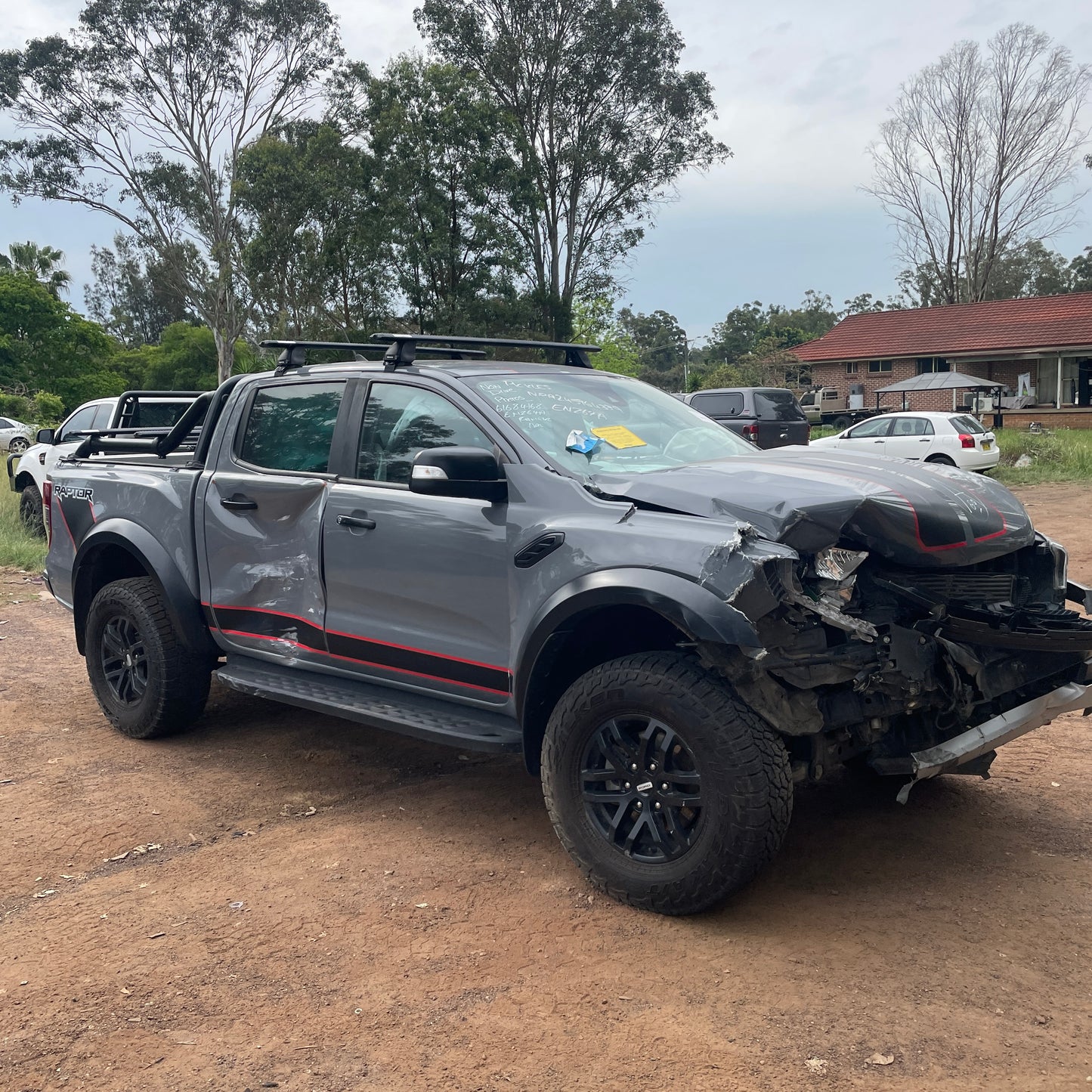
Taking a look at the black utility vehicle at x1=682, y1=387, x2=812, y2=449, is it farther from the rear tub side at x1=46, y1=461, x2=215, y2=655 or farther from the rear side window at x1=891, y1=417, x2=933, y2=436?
the rear tub side at x1=46, y1=461, x2=215, y2=655

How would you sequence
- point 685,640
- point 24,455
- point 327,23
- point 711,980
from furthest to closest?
point 327,23 < point 24,455 < point 685,640 < point 711,980

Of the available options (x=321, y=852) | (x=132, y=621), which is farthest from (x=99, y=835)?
(x=132, y=621)

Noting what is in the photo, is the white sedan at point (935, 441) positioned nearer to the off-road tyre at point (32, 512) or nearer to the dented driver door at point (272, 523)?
the off-road tyre at point (32, 512)

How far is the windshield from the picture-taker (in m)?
4.17

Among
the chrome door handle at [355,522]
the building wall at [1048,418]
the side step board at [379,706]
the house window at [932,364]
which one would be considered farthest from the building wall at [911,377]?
the chrome door handle at [355,522]

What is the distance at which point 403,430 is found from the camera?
4.51 m

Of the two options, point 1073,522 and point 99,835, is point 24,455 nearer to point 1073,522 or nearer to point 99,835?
point 99,835

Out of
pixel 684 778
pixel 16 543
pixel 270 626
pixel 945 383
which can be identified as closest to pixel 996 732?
pixel 684 778

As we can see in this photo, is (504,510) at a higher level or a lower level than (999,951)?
higher

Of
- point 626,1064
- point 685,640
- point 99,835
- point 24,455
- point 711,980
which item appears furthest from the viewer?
point 24,455

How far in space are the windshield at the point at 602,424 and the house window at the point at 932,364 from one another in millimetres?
39475

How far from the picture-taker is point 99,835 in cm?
438

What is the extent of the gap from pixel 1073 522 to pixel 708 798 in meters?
12.1

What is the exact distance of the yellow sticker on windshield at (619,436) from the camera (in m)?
4.30
